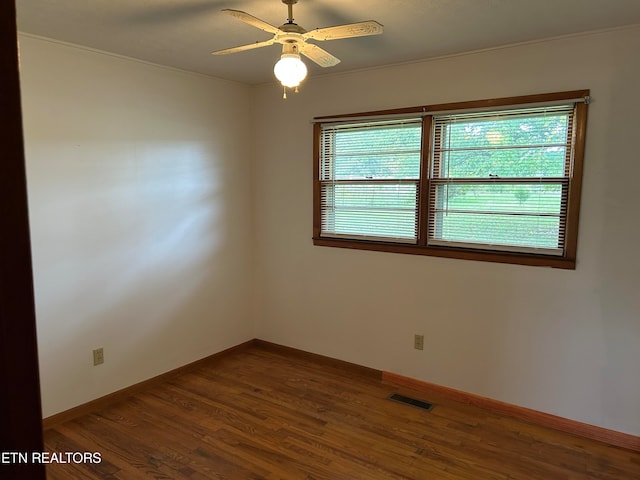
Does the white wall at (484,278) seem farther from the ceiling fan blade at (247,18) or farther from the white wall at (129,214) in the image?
the ceiling fan blade at (247,18)

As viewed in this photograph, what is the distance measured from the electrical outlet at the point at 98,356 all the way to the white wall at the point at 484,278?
1562mm

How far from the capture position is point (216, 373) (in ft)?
12.0

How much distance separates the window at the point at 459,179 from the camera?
2.73 m

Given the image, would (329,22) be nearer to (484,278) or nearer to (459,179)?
(459,179)

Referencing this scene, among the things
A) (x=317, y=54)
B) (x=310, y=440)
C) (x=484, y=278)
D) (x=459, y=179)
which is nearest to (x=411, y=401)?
(x=310, y=440)

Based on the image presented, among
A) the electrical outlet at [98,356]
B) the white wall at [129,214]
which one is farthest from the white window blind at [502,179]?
the electrical outlet at [98,356]

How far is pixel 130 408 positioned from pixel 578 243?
10.5ft

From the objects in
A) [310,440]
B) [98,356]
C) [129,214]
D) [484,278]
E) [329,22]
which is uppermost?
[329,22]

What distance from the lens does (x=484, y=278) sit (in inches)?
119

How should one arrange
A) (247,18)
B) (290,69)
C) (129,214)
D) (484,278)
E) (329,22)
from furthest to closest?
(129,214) < (484,278) < (329,22) < (290,69) < (247,18)

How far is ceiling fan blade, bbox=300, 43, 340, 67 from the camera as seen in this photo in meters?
2.08

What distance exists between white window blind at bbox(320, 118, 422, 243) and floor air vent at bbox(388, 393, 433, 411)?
118cm

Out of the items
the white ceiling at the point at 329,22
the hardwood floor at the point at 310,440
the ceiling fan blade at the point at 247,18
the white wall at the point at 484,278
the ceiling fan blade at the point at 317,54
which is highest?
the white ceiling at the point at 329,22

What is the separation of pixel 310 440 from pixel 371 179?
77.2 inches
